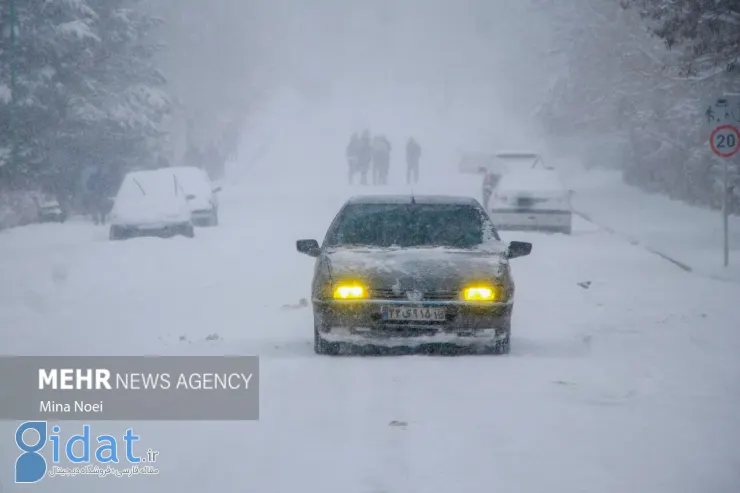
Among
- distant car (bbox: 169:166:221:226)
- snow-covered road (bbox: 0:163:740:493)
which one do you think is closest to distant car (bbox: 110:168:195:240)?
distant car (bbox: 169:166:221:226)

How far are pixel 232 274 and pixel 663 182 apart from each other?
2683 cm

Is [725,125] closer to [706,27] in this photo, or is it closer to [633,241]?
[706,27]

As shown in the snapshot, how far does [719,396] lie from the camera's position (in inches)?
343

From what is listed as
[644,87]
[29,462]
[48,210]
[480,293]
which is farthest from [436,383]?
[644,87]

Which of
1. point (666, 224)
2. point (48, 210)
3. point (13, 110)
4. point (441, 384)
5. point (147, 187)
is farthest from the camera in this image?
point (48, 210)

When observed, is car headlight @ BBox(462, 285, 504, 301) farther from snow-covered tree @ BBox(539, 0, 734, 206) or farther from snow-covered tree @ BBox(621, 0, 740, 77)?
snow-covered tree @ BBox(621, 0, 740, 77)

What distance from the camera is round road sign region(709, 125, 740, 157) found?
18.4 metres

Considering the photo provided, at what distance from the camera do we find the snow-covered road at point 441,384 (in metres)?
6.34

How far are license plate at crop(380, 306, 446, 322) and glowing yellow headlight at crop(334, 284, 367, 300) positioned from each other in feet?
0.78

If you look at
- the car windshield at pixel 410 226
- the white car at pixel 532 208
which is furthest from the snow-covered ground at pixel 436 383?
the white car at pixel 532 208

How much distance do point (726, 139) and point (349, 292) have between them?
34.5ft

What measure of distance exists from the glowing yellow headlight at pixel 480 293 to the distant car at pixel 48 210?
25.2m

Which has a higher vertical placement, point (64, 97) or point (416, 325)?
point (64, 97)

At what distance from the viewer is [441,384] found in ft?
29.8
